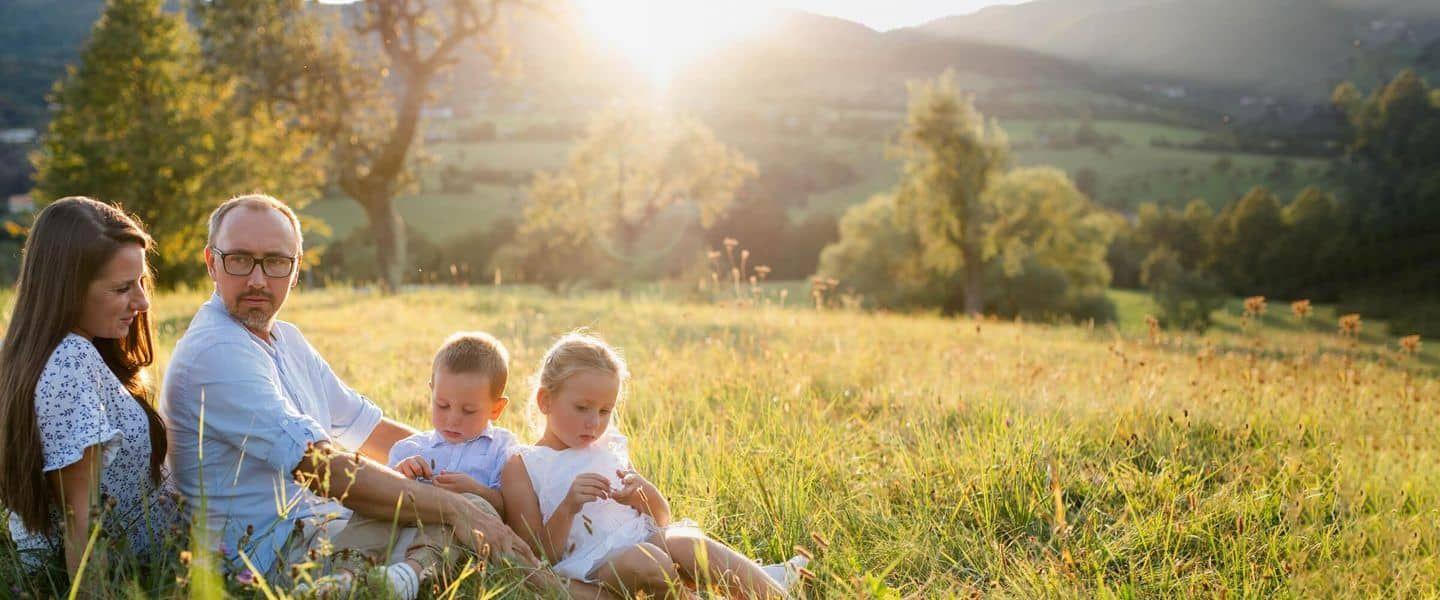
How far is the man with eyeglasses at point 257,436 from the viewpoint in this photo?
337cm

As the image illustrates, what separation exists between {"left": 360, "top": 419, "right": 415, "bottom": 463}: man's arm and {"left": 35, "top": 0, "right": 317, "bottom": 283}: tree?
70.5ft

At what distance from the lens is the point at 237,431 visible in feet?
11.1

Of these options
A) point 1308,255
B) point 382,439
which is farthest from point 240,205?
point 1308,255

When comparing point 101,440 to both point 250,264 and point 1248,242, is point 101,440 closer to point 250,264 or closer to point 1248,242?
point 250,264

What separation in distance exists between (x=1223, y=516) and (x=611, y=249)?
4488 centimetres

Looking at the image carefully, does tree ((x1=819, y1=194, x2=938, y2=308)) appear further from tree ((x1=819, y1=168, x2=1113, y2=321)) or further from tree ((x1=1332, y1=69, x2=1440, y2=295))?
tree ((x1=1332, y1=69, x2=1440, y2=295))

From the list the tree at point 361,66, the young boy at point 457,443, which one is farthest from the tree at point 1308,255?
the young boy at point 457,443

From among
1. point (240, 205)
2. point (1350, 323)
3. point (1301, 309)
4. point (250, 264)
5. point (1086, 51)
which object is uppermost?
point (1086, 51)

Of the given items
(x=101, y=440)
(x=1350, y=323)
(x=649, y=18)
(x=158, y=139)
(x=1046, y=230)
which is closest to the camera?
(x=101, y=440)

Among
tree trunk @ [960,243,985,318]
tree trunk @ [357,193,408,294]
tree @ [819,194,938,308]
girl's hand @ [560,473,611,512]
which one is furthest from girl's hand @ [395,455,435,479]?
tree @ [819,194,938,308]

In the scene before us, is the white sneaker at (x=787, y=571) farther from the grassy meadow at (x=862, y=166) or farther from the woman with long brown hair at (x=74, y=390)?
the grassy meadow at (x=862, y=166)

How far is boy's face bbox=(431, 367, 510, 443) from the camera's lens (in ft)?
13.6

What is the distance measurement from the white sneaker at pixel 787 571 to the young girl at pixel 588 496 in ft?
0.38

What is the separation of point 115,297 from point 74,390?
1.26ft
